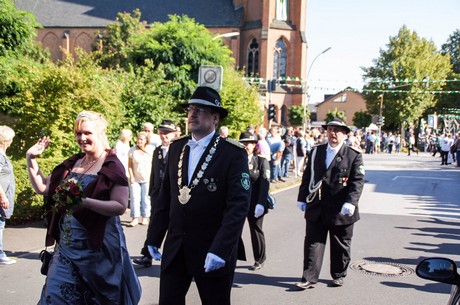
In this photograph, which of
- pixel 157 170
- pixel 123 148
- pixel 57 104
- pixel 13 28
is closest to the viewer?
pixel 157 170

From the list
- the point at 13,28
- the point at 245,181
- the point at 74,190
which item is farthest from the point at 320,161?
the point at 13,28

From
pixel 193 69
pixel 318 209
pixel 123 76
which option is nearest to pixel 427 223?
pixel 318 209

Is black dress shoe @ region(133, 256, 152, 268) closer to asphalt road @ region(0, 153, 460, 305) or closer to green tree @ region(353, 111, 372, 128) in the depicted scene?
asphalt road @ region(0, 153, 460, 305)

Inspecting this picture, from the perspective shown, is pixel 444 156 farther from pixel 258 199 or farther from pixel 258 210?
pixel 258 210

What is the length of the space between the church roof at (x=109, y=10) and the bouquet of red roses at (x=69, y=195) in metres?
56.8

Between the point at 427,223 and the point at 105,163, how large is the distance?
29.8ft

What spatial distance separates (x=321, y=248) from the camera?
20.3 ft

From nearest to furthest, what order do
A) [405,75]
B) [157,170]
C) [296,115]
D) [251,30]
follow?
[157,170], [296,115], [251,30], [405,75]

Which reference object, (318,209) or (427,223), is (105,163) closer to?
(318,209)

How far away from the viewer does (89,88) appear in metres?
12.0

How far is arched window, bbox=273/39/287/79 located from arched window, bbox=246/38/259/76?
82.1 inches

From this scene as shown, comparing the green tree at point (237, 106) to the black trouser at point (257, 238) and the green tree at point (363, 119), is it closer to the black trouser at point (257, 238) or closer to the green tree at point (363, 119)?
the black trouser at point (257, 238)

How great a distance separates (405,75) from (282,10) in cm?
1576

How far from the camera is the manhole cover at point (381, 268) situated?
7004 millimetres
